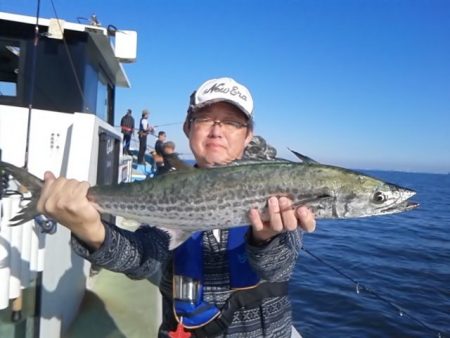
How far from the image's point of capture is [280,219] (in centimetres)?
233

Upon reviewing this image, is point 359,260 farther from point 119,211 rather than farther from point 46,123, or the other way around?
point 119,211

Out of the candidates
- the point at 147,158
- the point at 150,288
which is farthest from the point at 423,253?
the point at 147,158

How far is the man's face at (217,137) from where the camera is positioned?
2.71 m

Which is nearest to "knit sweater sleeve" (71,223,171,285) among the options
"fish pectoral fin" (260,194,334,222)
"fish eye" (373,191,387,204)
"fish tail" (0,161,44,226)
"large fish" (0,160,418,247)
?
"large fish" (0,160,418,247)

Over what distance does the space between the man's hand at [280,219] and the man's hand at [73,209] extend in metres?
0.93

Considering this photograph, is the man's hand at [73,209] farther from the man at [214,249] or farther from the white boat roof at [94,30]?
the white boat roof at [94,30]

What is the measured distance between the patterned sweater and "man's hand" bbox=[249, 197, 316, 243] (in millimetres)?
82

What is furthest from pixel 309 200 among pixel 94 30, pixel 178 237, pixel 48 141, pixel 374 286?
Result: pixel 374 286

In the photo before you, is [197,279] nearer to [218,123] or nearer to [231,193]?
[231,193]

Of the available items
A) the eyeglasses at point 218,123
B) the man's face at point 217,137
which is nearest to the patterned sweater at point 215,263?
the man's face at point 217,137

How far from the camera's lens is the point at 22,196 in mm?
3139

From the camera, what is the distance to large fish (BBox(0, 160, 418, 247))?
2.48 metres

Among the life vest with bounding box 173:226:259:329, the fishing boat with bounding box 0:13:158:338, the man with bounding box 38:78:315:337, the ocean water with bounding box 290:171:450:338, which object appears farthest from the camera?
the ocean water with bounding box 290:171:450:338

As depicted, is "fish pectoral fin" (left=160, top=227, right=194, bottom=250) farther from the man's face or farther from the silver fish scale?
the man's face
